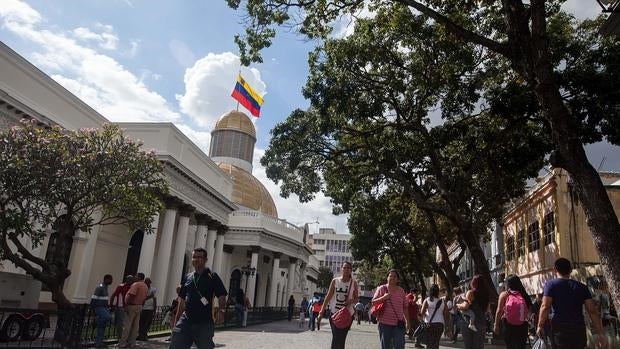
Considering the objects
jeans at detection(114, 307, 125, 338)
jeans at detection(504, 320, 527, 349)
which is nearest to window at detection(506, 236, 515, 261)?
jeans at detection(504, 320, 527, 349)

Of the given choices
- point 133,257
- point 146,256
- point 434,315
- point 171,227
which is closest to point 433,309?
point 434,315

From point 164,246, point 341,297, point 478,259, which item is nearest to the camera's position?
point 341,297

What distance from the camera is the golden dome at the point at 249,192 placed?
4625 centimetres

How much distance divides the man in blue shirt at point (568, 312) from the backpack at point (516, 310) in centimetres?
166

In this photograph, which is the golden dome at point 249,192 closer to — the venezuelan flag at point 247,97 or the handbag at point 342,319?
the venezuelan flag at point 247,97

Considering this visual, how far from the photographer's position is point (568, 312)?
19.4ft

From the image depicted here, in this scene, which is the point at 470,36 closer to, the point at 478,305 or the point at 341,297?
the point at 478,305

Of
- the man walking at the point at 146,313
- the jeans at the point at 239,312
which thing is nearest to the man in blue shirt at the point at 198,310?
the man walking at the point at 146,313

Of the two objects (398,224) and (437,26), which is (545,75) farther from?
(398,224)

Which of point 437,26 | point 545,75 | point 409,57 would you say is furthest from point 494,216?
point 545,75

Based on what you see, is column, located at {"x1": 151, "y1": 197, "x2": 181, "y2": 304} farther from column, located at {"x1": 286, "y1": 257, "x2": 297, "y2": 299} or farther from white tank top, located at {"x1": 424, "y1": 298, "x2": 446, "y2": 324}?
column, located at {"x1": 286, "y1": 257, "x2": 297, "y2": 299}

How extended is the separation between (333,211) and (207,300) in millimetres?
16781

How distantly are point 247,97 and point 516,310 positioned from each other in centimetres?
3808

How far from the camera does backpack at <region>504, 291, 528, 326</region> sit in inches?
304
